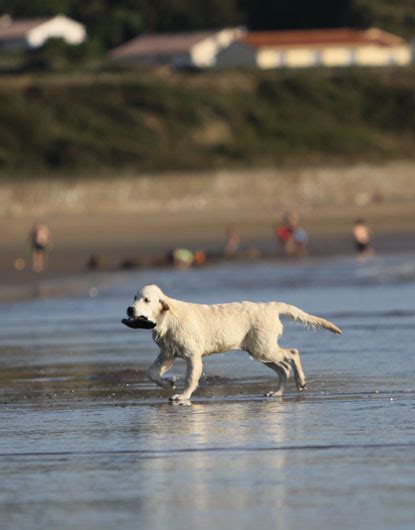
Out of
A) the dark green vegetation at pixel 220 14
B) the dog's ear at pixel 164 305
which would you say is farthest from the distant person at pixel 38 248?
the dark green vegetation at pixel 220 14

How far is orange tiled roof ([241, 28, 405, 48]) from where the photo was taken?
10231 centimetres

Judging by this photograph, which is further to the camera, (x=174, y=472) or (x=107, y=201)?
(x=107, y=201)

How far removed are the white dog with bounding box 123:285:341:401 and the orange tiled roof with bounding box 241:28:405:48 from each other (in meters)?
92.0

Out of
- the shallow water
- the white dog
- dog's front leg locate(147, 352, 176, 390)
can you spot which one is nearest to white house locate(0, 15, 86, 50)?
the shallow water

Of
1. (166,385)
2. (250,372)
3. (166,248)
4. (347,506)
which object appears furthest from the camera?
(166,248)

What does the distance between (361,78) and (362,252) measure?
53985 mm

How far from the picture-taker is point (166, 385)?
1159cm

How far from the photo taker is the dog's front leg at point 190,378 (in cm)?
1120

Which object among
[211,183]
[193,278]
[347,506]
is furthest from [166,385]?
[211,183]

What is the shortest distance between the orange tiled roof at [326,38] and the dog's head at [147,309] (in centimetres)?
9237

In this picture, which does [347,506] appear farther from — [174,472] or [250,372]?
[250,372]

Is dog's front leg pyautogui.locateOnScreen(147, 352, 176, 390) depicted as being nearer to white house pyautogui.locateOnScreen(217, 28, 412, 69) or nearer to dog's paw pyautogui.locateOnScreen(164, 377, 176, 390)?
dog's paw pyautogui.locateOnScreen(164, 377, 176, 390)

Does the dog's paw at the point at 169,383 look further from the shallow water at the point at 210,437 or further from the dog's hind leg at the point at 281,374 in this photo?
the dog's hind leg at the point at 281,374

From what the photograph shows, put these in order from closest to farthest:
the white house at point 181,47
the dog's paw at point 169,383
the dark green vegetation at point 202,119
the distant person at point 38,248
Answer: the dog's paw at point 169,383
the distant person at point 38,248
the dark green vegetation at point 202,119
the white house at point 181,47
